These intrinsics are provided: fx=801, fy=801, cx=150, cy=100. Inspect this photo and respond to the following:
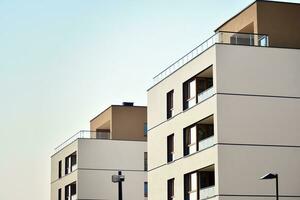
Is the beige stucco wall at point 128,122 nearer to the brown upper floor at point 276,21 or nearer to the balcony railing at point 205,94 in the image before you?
the balcony railing at point 205,94

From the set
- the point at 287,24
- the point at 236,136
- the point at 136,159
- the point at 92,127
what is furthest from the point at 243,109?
the point at 92,127

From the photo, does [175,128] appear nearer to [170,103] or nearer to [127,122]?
[170,103]

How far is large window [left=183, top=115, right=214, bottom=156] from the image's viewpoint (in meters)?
42.2

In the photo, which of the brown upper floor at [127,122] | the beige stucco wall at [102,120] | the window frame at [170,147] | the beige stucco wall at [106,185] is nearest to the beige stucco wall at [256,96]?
the window frame at [170,147]

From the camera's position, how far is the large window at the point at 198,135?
42.2m

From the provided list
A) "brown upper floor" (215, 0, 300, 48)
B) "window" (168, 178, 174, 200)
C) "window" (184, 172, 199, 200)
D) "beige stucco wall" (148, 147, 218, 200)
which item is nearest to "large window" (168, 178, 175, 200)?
"window" (168, 178, 174, 200)

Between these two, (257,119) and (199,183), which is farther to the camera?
(199,183)

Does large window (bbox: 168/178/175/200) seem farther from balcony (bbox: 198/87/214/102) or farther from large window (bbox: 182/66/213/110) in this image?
balcony (bbox: 198/87/214/102)

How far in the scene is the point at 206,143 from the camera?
136ft

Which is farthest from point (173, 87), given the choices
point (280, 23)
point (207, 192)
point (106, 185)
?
point (106, 185)

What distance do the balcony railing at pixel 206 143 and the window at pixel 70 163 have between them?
2567 centimetres

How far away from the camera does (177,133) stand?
45125 mm

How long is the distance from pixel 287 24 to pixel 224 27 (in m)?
4.51

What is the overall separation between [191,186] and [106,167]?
74.4 feet
